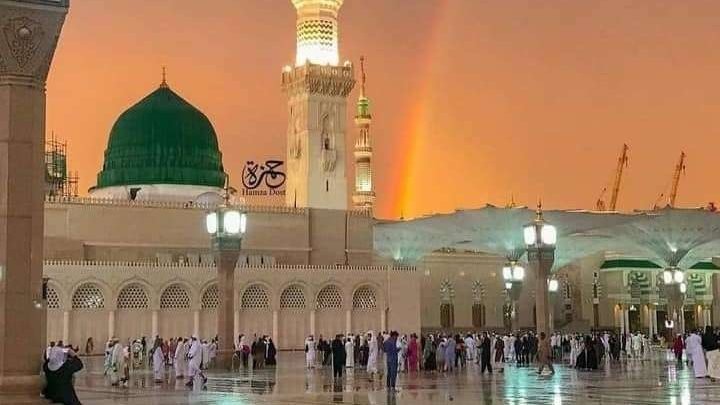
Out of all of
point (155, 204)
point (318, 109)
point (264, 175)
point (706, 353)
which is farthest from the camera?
point (264, 175)

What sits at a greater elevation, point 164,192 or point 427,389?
point 164,192

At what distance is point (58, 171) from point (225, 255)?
23.4 metres

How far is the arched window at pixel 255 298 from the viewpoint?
105 feet

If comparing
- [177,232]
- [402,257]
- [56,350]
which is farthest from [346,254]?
[56,350]

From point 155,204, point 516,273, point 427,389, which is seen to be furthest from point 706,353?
point 155,204

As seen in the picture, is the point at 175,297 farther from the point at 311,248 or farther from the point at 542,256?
the point at 542,256

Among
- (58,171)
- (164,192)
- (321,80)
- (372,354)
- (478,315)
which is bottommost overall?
(372,354)

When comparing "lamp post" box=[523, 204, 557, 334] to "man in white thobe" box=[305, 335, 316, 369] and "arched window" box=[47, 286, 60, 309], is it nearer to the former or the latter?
"man in white thobe" box=[305, 335, 316, 369]

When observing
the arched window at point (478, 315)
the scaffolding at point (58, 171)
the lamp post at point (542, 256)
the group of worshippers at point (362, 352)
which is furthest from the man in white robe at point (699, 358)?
the arched window at point (478, 315)

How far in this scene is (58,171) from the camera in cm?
4062

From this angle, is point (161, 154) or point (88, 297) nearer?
point (88, 297)

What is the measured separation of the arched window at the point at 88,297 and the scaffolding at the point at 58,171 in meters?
9.07

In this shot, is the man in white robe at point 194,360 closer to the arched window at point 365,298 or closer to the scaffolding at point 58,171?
the arched window at point 365,298

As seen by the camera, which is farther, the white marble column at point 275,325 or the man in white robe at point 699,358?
the white marble column at point 275,325
